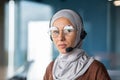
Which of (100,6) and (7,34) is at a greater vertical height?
(100,6)

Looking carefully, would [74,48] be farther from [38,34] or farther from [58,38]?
[38,34]

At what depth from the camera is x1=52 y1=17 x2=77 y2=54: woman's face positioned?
86cm

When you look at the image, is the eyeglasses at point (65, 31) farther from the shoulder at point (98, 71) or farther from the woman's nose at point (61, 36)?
the shoulder at point (98, 71)

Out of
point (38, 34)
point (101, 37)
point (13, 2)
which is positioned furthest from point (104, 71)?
point (13, 2)

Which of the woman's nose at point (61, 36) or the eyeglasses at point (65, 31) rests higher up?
the eyeglasses at point (65, 31)

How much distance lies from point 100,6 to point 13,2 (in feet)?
2.14

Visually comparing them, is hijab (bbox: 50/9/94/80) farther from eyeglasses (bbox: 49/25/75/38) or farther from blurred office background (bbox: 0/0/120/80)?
blurred office background (bbox: 0/0/120/80)

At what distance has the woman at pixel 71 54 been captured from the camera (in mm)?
835

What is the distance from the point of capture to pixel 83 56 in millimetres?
873

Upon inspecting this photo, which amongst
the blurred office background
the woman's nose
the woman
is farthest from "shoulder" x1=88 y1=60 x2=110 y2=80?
the blurred office background

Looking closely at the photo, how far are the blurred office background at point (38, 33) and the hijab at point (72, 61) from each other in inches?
26.0

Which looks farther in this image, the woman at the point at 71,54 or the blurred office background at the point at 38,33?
the blurred office background at the point at 38,33

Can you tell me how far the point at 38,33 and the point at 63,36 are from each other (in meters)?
0.95

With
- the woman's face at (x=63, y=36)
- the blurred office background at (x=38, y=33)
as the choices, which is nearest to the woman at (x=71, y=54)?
the woman's face at (x=63, y=36)
